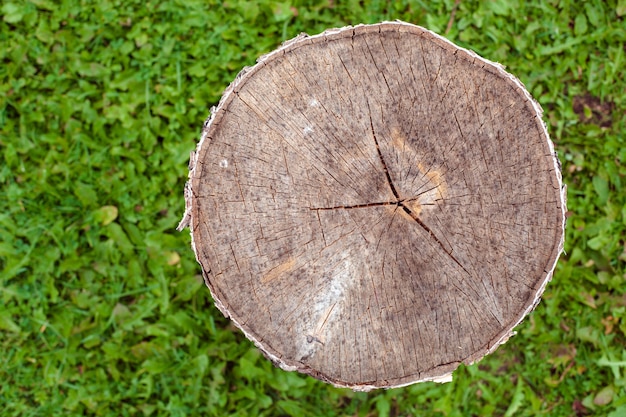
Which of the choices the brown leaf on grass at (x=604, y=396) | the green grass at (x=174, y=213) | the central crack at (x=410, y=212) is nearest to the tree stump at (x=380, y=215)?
the central crack at (x=410, y=212)

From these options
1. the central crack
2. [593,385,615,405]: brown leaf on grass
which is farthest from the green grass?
the central crack

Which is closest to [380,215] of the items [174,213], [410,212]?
[410,212]

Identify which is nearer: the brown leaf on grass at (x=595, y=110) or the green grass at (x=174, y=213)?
the green grass at (x=174, y=213)

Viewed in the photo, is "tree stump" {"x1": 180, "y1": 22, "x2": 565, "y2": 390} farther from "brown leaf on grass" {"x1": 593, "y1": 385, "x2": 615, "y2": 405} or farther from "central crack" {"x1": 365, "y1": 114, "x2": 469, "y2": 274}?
"brown leaf on grass" {"x1": 593, "y1": 385, "x2": 615, "y2": 405}

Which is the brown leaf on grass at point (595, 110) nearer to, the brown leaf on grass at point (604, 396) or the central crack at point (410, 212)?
the brown leaf on grass at point (604, 396)

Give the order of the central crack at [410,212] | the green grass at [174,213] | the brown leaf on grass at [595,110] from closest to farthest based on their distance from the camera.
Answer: the central crack at [410,212]
the green grass at [174,213]
the brown leaf on grass at [595,110]

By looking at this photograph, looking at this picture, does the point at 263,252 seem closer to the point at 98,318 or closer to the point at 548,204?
the point at 548,204

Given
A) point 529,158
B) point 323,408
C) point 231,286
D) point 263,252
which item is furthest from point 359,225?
point 323,408
